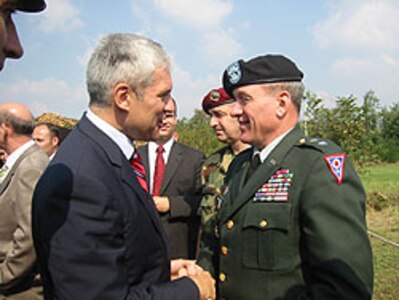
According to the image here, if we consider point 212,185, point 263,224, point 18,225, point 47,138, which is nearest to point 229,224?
point 263,224

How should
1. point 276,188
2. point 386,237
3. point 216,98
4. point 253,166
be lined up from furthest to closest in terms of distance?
point 386,237, point 216,98, point 253,166, point 276,188

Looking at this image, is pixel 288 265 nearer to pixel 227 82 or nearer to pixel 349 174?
pixel 349 174

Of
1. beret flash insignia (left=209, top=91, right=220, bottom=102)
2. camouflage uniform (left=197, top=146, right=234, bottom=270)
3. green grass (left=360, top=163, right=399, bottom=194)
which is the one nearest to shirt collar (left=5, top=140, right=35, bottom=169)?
camouflage uniform (left=197, top=146, right=234, bottom=270)

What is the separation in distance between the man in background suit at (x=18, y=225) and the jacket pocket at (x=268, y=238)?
63.3 inches

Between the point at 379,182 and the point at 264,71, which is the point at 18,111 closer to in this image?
the point at 264,71

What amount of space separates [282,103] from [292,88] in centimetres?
12

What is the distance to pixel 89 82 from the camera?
1.70m

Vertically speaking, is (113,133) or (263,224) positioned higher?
(113,133)

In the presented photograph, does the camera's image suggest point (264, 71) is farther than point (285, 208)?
Yes

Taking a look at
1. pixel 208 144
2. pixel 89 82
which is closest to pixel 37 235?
pixel 89 82

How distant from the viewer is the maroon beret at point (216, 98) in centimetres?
366

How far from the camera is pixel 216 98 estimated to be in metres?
3.69

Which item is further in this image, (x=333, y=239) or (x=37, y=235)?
(x=333, y=239)

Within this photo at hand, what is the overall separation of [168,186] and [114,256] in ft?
8.14
